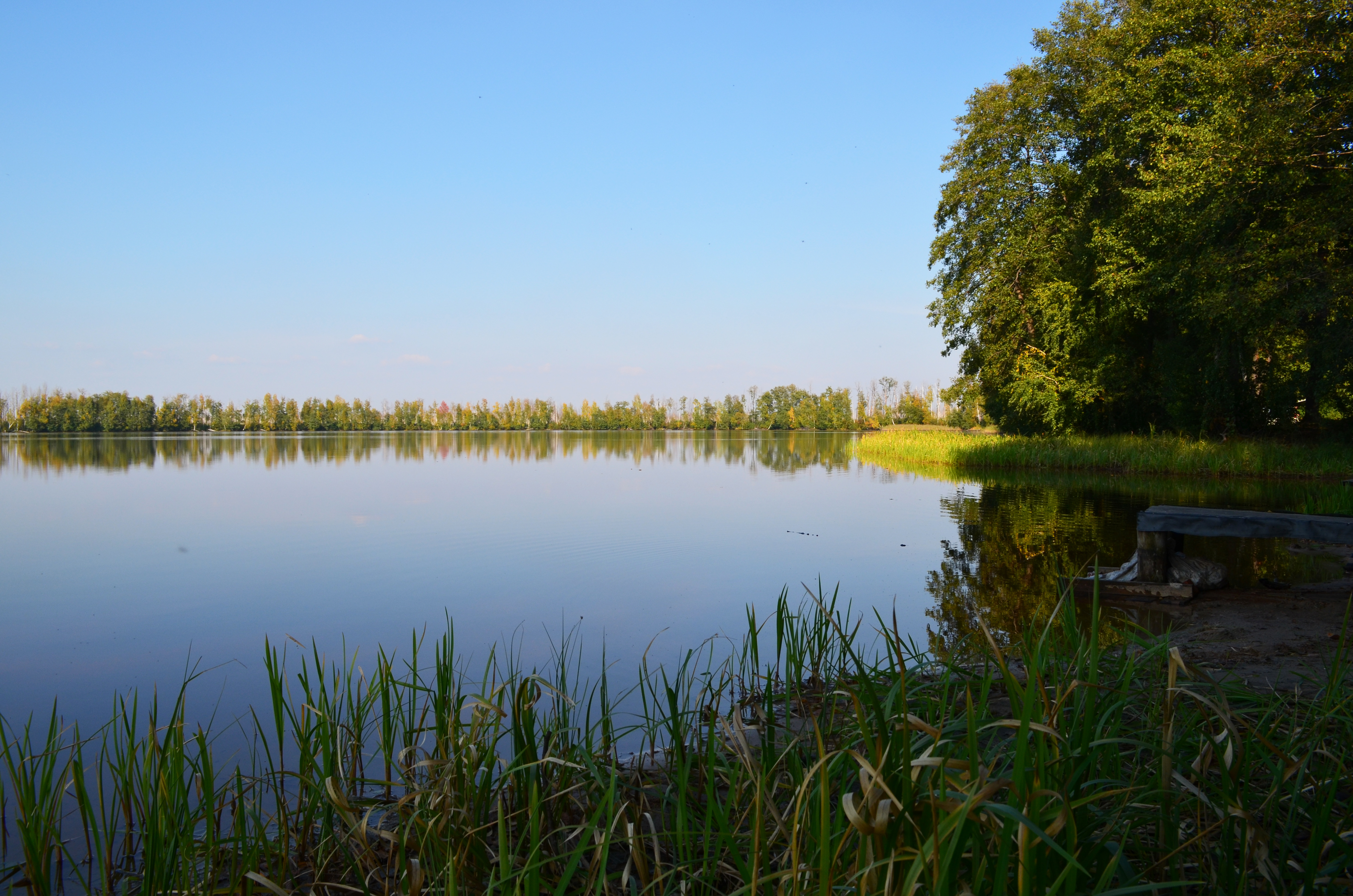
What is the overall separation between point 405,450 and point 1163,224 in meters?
31.2

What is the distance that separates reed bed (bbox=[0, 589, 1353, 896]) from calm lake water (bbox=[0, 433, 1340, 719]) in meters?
0.83

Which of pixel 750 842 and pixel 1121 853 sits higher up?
pixel 1121 853

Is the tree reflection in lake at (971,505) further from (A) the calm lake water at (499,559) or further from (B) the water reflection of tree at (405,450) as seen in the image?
(B) the water reflection of tree at (405,450)

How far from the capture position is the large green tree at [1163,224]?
527 inches

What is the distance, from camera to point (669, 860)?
6.89 feet

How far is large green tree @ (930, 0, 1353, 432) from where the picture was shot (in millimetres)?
13383

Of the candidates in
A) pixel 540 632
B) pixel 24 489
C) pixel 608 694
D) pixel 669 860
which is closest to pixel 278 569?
pixel 540 632

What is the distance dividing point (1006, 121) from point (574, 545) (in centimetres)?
2003

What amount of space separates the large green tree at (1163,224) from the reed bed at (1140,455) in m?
1.07

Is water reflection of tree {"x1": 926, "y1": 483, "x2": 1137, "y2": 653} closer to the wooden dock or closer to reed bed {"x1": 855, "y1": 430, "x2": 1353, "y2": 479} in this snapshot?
Answer: the wooden dock

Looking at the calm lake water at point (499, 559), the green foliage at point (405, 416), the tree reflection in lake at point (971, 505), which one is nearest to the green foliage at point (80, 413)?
the green foliage at point (405, 416)

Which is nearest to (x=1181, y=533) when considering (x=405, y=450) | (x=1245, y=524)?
(x=1245, y=524)

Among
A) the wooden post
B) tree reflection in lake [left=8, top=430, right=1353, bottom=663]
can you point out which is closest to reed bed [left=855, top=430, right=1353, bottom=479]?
tree reflection in lake [left=8, top=430, right=1353, bottom=663]

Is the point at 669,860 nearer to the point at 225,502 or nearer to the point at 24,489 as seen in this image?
the point at 225,502
